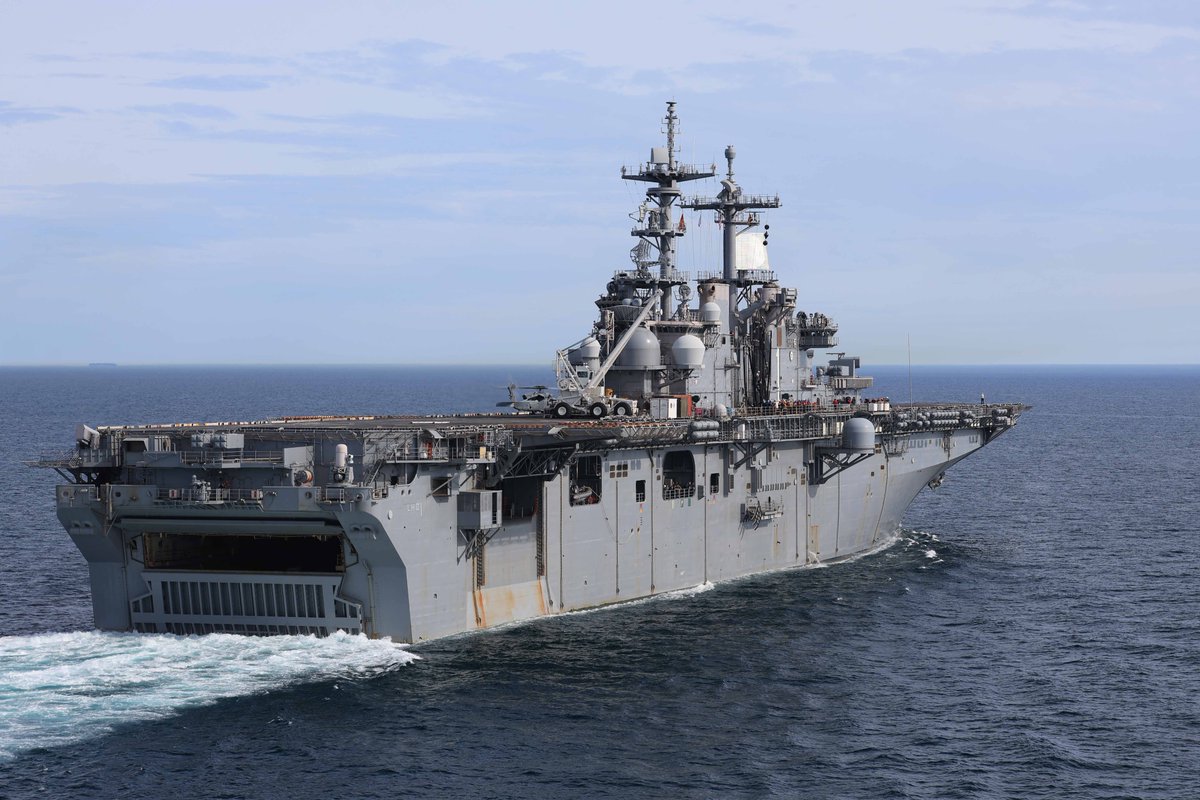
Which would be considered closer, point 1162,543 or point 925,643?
point 925,643

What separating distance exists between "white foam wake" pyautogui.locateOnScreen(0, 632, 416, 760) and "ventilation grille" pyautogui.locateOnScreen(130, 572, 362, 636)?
39 cm

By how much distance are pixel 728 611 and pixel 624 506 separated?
4.63 meters

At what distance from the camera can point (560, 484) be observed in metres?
40.0

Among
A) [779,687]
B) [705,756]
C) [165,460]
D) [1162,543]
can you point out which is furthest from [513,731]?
[1162,543]

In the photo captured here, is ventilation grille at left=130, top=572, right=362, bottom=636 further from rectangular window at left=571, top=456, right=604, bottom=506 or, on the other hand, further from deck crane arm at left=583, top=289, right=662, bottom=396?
deck crane arm at left=583, top=289, right=662, bottom=396

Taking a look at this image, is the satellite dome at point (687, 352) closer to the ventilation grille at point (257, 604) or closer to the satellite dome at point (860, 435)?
the satellite dome at point (860, 435)

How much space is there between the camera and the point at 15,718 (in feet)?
97.1

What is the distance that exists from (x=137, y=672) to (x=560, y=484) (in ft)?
43.0

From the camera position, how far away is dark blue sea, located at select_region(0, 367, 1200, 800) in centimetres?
2738

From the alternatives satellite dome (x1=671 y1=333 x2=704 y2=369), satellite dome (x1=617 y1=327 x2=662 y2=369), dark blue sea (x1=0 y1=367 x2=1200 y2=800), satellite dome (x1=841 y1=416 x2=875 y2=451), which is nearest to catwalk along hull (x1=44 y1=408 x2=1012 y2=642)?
dark blue sea (x1=0 y1=367 x2=1200 y2=800)

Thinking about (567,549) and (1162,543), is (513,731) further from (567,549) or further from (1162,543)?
(1162,543)

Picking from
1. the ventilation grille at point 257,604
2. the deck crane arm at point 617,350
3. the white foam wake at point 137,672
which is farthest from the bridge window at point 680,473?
the ventilation grille at point 257,604

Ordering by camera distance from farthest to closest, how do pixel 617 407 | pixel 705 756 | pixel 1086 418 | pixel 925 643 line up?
pixel 1086 418, pixel 617 407, pixel 925 643, pixel 705 756

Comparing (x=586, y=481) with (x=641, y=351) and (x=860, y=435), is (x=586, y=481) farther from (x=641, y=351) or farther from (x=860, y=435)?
(x=860, y=435)
